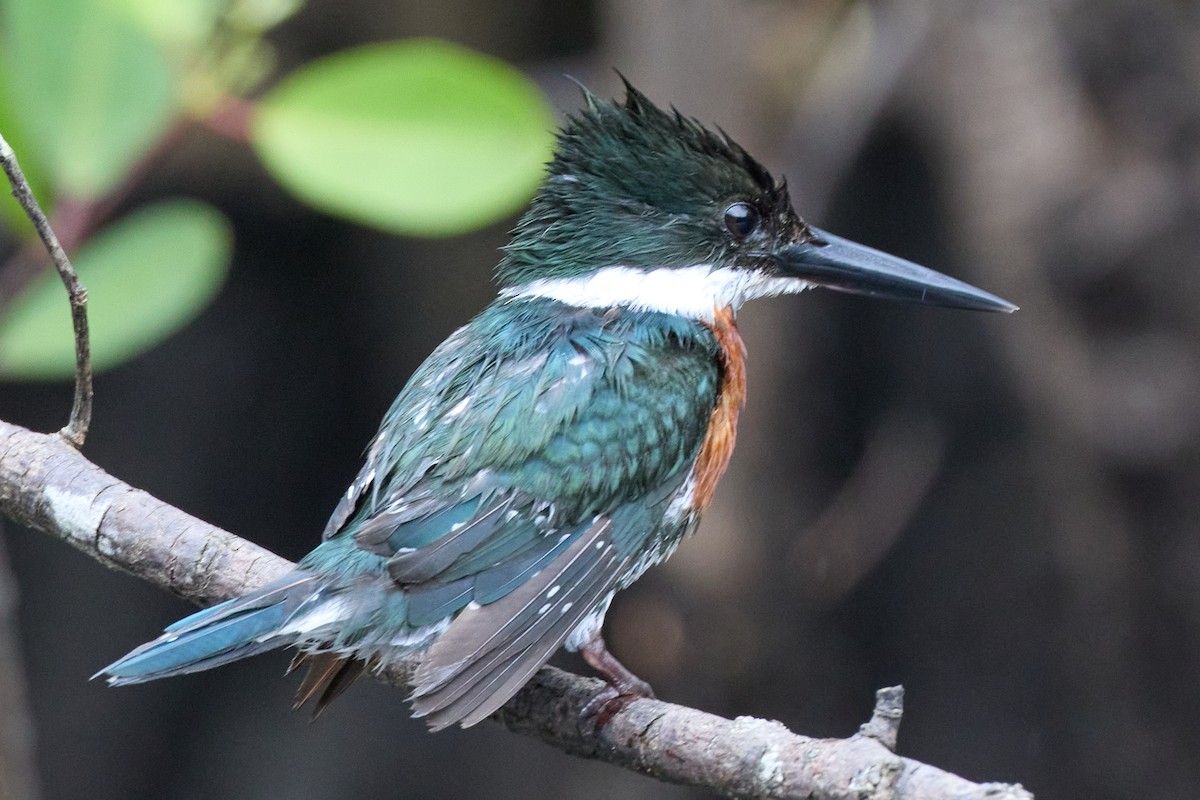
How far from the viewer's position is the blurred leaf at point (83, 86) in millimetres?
2096

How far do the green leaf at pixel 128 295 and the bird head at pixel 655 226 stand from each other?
2.10ft

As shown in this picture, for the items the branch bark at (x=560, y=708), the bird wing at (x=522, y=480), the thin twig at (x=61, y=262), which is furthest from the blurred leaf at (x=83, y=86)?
the bird wing at (x=522, y=480)

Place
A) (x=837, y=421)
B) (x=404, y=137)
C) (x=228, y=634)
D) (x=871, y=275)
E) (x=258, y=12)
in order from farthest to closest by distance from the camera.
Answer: (x=837, y=421) → (x=871, y=275) → (x=258, y=12) → (x=404, y=137) → (x=228, y=634)

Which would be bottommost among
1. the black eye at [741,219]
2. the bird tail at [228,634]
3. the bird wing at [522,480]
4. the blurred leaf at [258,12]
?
the bird tail at [228,634]

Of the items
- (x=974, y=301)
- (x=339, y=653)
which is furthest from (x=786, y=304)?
(x=339, y=653)

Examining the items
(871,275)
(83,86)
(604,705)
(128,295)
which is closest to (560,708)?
(604,705)

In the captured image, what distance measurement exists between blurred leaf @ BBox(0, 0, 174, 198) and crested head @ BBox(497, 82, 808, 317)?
0.72 metres

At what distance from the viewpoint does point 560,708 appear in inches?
77.4

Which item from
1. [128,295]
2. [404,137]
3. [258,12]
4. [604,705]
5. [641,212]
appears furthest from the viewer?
[641,212]

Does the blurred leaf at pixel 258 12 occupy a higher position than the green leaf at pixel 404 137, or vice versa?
the blurred leaf at pixel 258 12

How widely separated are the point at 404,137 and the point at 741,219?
676 millimetres

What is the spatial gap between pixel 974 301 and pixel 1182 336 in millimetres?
1367

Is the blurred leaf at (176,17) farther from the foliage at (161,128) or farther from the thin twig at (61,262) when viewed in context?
the thin twig at (61,262)

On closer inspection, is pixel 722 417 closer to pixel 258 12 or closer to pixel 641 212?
pixel 641 212
